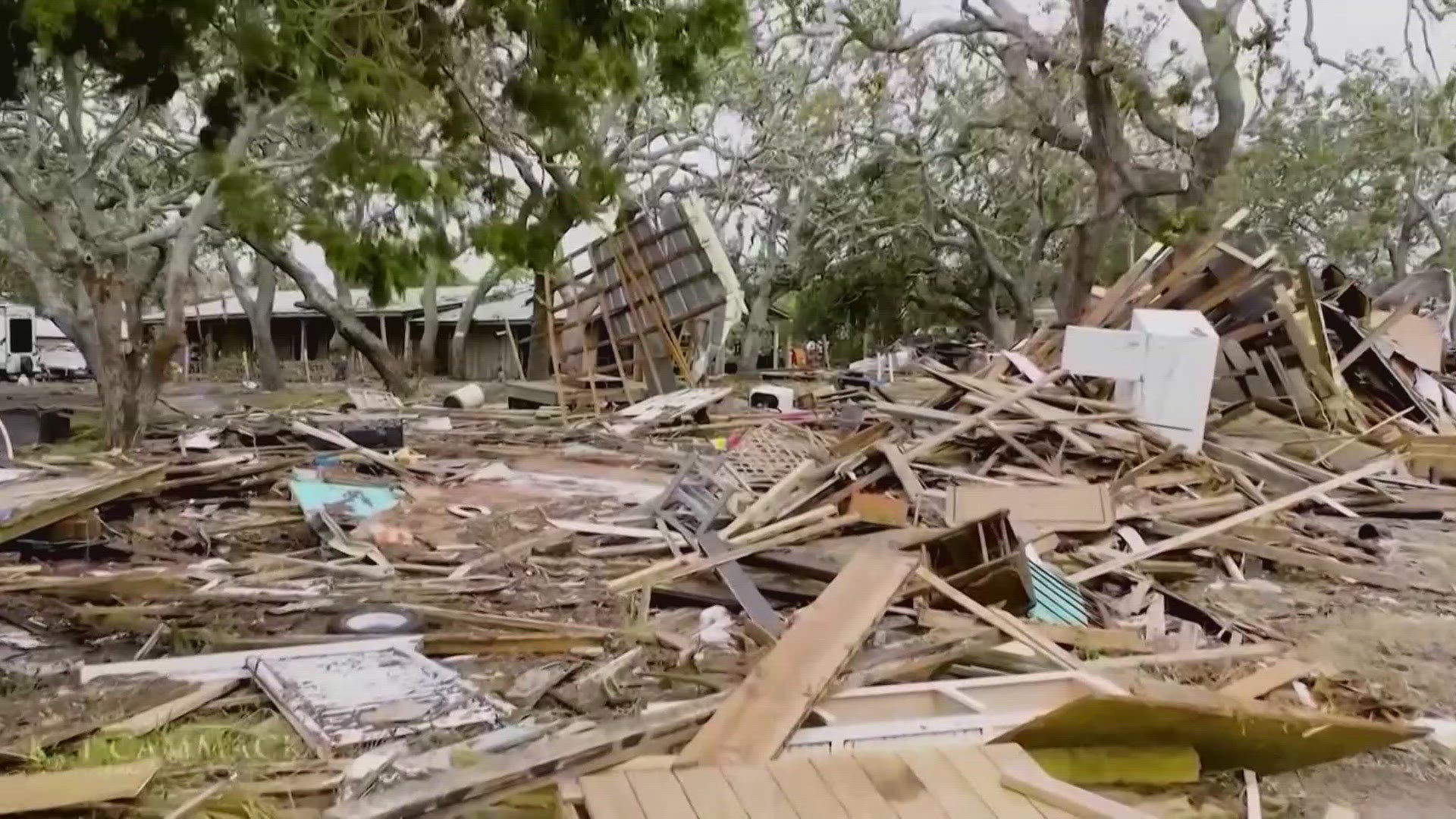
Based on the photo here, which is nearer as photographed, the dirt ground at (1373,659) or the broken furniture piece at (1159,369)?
the dirt ground at (1373,659)

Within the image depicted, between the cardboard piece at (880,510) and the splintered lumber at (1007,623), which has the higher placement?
the cardboard piece at (880,510)

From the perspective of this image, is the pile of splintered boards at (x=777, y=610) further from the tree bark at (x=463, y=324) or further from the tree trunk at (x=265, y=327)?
the tree bark at (x=463, y=324)

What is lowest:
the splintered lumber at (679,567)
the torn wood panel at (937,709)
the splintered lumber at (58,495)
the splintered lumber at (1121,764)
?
the splintered lumber at (1121,764)

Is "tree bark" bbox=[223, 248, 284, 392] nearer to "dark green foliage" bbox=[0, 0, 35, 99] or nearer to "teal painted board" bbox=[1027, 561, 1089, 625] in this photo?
"dark green foliage" bbox=[0, 0, 35, 99]

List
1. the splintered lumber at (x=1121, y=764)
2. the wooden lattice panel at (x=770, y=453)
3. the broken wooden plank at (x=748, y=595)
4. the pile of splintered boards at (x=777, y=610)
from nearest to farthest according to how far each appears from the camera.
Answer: the pile of splintered boards at (x=777, y=610)
the splintered lumber at (x=1121, y=764)
the broken wooden plank at (x=748, y=595)
the wooden lattice panel at (x=770, y=453)

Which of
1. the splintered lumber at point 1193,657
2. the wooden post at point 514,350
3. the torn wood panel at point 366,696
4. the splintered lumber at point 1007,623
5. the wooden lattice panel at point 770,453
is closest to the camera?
the torn wood panel at point 366,696

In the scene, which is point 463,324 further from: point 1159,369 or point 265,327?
point 1159,369

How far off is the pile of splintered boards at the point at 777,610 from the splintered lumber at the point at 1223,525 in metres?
0.04

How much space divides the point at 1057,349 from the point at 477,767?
10791 millimetres

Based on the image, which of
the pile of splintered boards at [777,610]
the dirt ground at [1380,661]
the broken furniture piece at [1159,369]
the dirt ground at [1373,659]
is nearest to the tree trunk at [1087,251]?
the pile of splintered boards at [777,610]

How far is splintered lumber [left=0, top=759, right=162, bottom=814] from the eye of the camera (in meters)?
3.49

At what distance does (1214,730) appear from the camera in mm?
4086

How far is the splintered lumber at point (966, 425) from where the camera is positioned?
9.70m

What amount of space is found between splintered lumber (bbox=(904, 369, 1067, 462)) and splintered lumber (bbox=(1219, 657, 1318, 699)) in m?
4.29
